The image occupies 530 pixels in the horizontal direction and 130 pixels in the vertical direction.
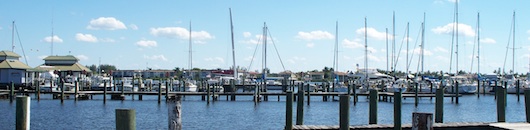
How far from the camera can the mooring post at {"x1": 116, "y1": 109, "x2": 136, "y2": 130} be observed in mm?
11375

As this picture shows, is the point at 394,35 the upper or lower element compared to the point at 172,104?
upper

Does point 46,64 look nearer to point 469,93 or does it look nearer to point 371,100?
point 469,93

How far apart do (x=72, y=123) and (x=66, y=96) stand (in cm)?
2966

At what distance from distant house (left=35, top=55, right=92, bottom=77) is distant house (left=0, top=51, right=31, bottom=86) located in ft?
73.1

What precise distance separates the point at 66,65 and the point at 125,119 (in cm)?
9004

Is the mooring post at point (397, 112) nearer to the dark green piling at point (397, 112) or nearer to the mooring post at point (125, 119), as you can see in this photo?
the dark green piling at point (397, 112)

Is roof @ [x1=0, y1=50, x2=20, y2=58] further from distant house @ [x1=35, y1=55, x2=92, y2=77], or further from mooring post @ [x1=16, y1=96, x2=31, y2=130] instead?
mooring post @ [x1=16, y1=96, x2=31, y2=130]

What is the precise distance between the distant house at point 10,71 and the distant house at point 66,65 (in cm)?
2228

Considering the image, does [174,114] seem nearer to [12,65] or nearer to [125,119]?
[125,119]

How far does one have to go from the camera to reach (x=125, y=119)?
11406mm

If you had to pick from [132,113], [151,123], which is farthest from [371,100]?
[151,123]

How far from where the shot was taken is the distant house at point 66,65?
9444 centimetres

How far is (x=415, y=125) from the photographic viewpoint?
1330 cm

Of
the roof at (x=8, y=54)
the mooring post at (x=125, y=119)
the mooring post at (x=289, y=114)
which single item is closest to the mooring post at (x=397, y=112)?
the mooring post at (x=289, y=114)
